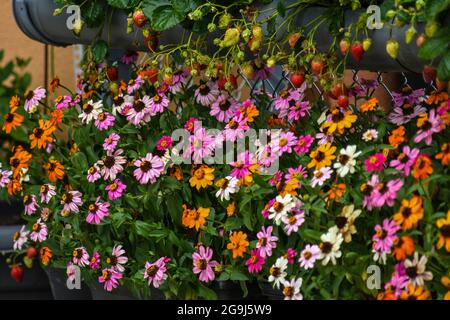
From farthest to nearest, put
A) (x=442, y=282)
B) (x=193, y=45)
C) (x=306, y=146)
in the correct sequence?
(x=193, y=45)
(x=306, y=146)
(x=442, y=282)

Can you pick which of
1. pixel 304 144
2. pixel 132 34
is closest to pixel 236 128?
pixel 304 144

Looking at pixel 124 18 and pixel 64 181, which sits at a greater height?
pixel 124 18

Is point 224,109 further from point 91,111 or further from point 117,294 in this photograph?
point 117,294

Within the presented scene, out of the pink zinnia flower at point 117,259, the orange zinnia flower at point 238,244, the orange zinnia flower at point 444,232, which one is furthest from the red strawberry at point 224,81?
the orange zinnia flower at point 444,232

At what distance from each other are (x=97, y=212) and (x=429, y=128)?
89 cm

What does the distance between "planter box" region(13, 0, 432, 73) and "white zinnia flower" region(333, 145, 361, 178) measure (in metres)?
0.23

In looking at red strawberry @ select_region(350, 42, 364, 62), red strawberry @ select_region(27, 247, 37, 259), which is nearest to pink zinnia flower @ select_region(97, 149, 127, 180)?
red strawberry @ select_region(27, 247, 37, 259)

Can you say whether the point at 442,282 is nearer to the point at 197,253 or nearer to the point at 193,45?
the point at 197,253

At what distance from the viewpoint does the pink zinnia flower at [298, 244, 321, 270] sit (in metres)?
1.95

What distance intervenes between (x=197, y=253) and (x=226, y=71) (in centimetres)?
43

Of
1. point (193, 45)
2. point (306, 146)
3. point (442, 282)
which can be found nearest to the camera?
point (442, 282)

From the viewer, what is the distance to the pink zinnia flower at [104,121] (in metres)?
2.47
